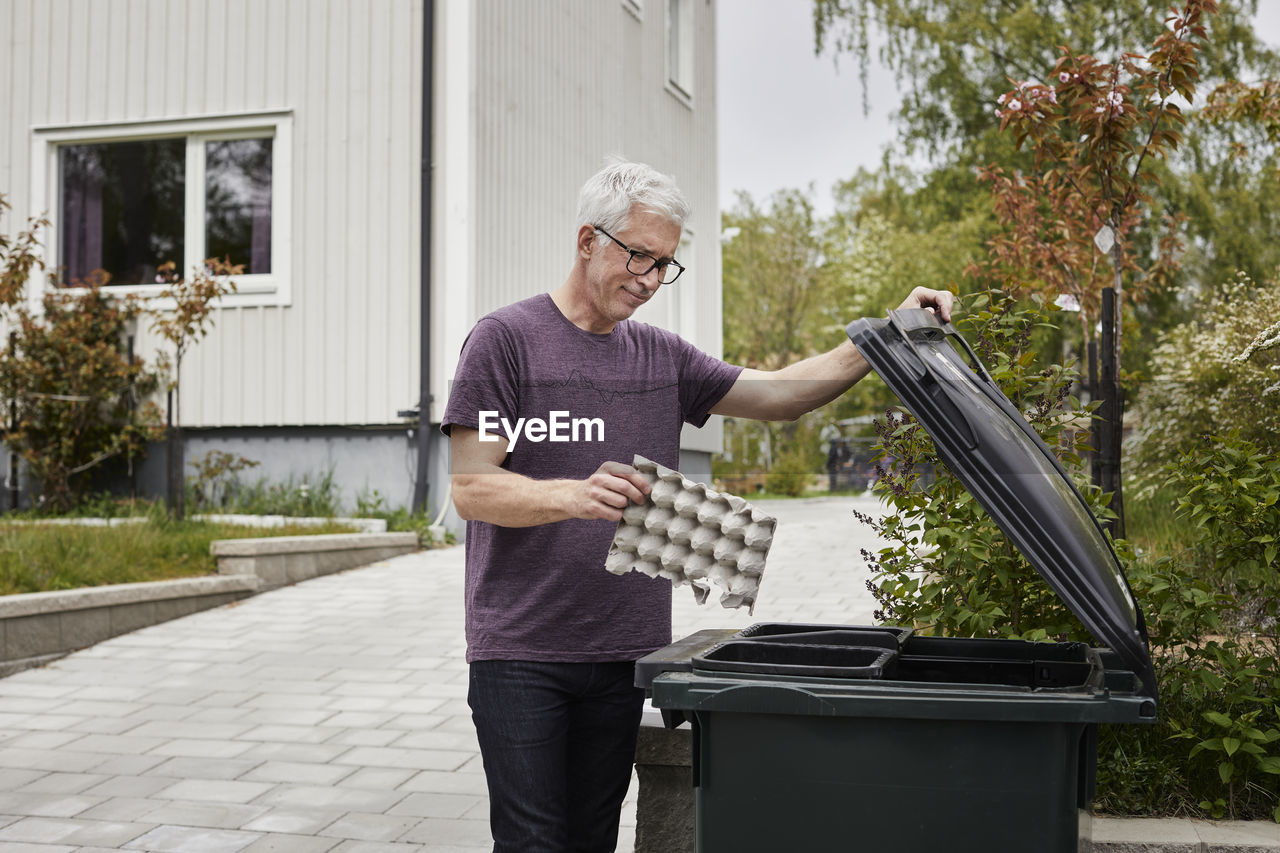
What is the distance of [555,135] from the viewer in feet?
40.5

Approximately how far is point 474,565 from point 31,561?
5435mm

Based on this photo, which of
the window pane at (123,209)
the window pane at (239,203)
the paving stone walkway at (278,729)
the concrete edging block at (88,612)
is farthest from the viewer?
the window pane at (123,209)

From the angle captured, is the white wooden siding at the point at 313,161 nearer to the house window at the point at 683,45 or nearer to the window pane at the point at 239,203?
the window pane at the point at 239,203

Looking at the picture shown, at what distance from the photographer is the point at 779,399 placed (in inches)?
109

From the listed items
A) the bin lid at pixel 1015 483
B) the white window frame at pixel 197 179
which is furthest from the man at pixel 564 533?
the white window frame at pixel 197 179

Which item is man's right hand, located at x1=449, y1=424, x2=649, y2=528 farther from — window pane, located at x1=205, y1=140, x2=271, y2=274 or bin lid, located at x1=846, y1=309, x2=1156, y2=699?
window pane, located at x1=205, y1=140, x2=271, y2=274

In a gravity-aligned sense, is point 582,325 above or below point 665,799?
above

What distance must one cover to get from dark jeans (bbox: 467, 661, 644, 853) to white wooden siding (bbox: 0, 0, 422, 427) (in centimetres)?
820

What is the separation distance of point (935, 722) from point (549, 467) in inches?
35.0

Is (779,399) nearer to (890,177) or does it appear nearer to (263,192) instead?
(263,192)

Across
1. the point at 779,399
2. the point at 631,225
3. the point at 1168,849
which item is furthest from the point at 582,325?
the point at 1168,849

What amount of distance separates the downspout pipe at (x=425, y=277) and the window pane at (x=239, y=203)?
1.55 metres

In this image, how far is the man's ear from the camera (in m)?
2.48

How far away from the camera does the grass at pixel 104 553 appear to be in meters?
6.93
